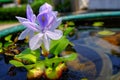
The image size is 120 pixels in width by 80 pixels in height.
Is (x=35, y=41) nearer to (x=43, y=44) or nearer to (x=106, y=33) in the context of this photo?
(x=43, y=44)

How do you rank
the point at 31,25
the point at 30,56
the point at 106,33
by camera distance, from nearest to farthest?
the point at 31,25 → the point at 30,56 → the point at 106,33

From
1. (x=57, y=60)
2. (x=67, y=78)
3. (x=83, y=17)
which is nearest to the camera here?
(x=57, y=60)

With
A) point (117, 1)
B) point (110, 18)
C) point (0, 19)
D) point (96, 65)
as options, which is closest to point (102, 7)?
point (117, 1)

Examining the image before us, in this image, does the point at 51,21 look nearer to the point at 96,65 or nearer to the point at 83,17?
the point at 96,65

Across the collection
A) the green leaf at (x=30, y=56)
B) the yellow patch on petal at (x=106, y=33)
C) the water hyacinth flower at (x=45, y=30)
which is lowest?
the yellow patch on petal at (x=106, y=33)

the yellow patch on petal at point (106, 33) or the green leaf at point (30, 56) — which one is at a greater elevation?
the green leaf at point (30, 56)

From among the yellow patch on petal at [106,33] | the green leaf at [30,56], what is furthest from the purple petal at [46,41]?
the yellow patch on petal at [106,33]

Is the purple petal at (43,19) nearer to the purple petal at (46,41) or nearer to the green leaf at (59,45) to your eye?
the purple petal at (46,41)

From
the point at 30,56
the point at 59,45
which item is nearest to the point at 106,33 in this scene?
the point at 59,45

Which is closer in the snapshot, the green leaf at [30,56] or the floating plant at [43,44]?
the floating plant at [43,44]

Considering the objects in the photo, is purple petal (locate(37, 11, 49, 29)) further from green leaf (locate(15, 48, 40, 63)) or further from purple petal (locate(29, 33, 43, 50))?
green leaf (locate(15, 48, 40, 63))

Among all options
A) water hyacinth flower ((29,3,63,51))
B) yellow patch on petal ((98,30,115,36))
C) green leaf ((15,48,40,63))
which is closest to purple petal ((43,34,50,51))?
water hyacinth flower ((29,3,63,51))
